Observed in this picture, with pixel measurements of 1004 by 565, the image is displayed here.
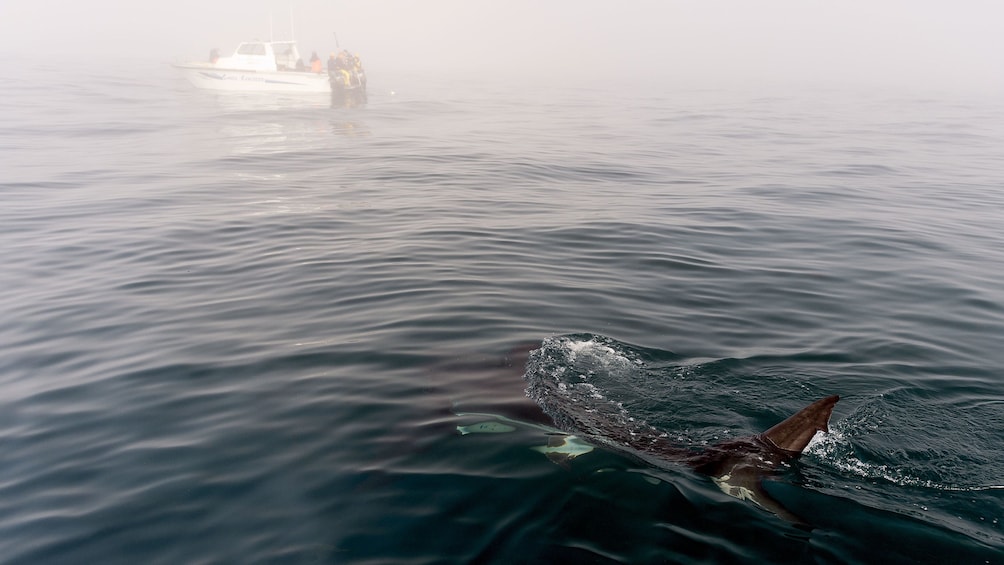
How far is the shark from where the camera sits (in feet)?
16.0

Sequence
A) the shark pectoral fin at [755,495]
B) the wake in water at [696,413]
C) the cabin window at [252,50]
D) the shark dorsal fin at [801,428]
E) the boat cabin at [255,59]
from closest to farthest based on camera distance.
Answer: the shark pectoral fin at [755,495], the shark dorsal fin at [801,428], the wake in water at [696,413], the boat cabin at [255,59], the cabin window at [252,50]

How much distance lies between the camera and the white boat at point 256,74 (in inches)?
1469

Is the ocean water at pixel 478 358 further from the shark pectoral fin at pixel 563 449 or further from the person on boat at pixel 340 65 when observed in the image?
the person on boat at pixel 340 65

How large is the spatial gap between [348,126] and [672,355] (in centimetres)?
2438

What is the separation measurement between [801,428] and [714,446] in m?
0.73

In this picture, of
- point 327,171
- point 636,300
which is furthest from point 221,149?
point 636,300

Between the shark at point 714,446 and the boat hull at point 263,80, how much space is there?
34.7 meters

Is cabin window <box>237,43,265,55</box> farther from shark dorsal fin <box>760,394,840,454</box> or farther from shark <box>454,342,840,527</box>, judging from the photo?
shark dorsal fin <box>760,394,840,454</box>

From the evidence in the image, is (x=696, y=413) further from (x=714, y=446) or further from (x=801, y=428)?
(x=801, y=428)

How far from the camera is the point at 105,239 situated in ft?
40.1

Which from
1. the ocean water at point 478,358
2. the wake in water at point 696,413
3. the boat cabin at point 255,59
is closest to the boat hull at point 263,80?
the boat cabin at point 255,59

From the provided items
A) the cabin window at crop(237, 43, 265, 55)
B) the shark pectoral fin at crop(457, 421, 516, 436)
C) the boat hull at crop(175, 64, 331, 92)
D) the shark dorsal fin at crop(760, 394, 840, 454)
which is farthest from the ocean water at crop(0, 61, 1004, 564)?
the cabin window at crop(237, 43, 265, 55)

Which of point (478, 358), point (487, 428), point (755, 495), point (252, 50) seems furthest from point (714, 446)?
point (252, 50)

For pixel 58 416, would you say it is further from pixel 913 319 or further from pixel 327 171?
pixel 327 171
